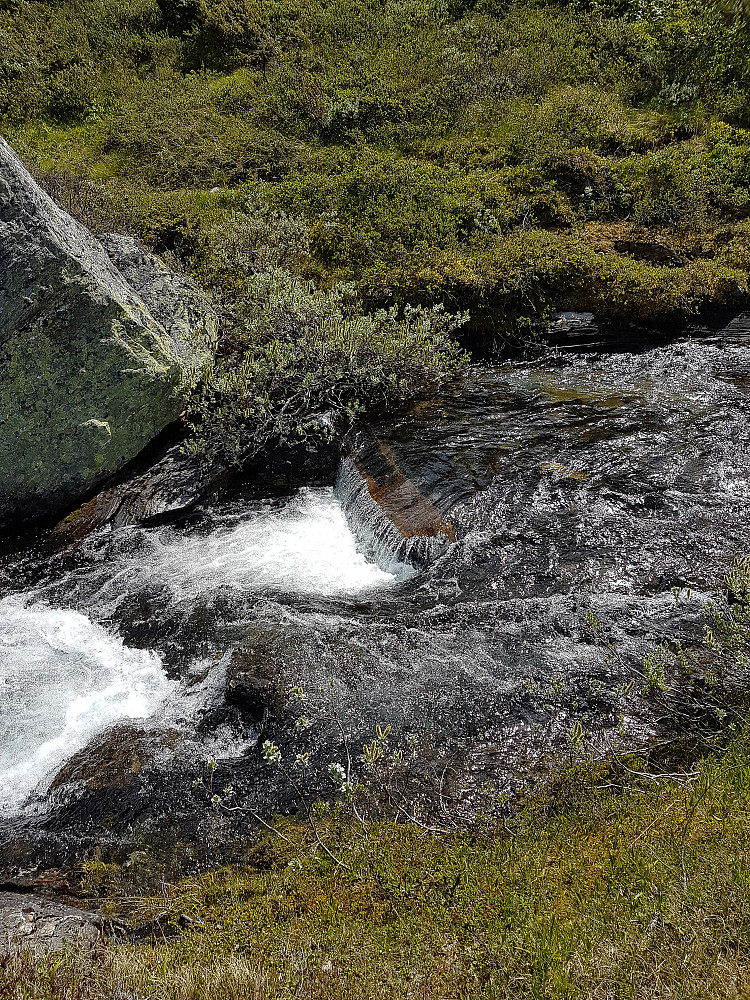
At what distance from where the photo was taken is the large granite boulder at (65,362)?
24.1 feet

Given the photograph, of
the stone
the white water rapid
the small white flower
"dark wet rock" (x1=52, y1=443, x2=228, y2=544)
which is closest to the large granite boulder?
"dark wet rock" (x1=52, y1=443, x2=228, y2=544)

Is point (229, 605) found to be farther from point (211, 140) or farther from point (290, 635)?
point (211, 140)

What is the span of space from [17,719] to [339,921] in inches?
160

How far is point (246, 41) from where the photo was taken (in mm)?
19062

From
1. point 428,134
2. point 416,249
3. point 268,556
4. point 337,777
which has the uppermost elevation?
point 428,134

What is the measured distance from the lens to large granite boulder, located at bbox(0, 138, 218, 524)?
7344mm

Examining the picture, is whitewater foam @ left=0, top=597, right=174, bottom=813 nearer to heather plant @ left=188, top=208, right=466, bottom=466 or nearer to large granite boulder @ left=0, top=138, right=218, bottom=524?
large granite boulder @ left=0, top=138, right=218, bottom=524

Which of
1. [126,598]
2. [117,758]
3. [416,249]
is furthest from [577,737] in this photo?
[416,249]

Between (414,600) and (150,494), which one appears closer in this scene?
(414,600)

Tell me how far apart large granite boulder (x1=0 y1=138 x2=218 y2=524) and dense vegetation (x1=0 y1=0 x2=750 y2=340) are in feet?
15.6

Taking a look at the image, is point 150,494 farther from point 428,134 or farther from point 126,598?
point 428,134

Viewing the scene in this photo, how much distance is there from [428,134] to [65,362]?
1247 centimetres

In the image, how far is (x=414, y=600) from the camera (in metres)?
6.83

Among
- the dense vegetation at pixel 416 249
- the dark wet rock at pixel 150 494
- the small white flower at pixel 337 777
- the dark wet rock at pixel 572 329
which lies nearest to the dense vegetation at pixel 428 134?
the dense vegetation at pixel 416 249
